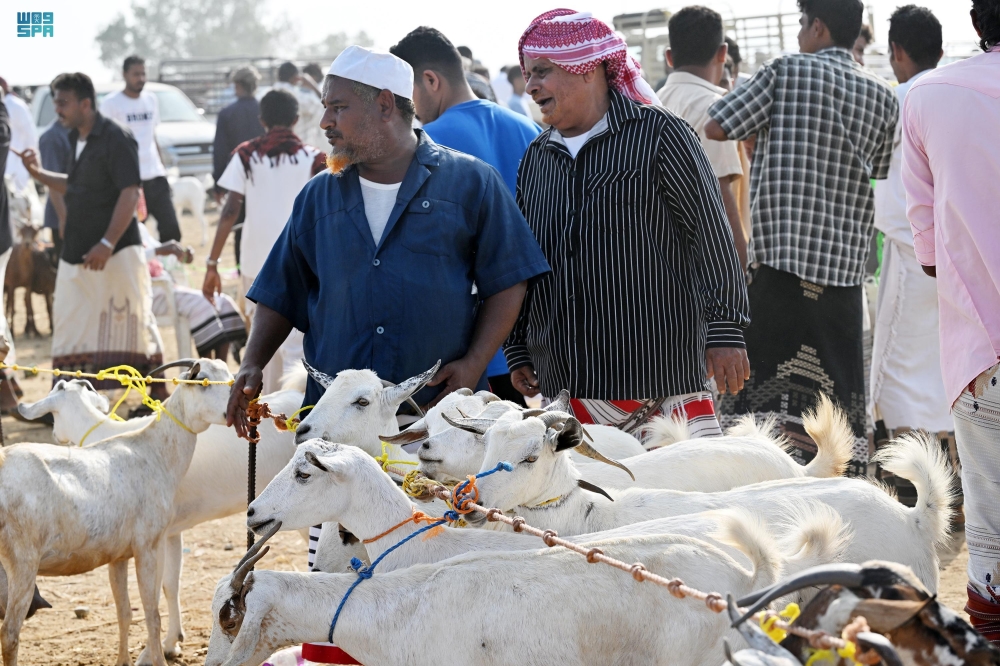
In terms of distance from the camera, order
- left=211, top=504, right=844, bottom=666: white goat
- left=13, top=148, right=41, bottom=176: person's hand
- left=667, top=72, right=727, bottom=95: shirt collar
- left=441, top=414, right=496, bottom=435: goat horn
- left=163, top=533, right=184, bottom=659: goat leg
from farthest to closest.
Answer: left=13, top=148, right=41, bottom=176: person's hand → left=667, top=72, right=727, bottom=95: shirt collar → left=163, top=533, right=184, bottom=659: goat leg → left=441, top=414, right=496, bottom=435: goat horn → left=211, top=504, right=844, bottom=666: white goat

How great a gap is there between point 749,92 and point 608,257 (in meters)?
1.73

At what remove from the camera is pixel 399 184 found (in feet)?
13.0

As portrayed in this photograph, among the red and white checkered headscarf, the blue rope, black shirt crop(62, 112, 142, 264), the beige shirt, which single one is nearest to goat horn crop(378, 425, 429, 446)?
the blue rope

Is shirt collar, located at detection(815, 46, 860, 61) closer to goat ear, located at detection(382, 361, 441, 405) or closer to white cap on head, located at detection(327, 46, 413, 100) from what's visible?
white cap on head, located at detection(327, 46, 413, 100)

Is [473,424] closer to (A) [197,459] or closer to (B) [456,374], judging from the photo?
(B) [456,374]

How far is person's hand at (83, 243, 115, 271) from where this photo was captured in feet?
28.3

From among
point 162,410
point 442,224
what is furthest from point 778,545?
point 162,410

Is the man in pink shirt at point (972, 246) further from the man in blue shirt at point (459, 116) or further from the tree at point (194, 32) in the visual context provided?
the tree at point (194, 32)

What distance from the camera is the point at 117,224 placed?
28.1 feet

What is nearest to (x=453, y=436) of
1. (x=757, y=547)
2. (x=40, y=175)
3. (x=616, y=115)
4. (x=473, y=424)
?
(x=473, y=424)

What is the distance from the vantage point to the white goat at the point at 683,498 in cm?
335

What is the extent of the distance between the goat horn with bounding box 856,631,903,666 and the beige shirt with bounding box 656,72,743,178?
15.4ft

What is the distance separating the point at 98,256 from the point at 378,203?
17.5 ft

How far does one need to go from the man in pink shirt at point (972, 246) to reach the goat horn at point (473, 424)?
1332 mm
